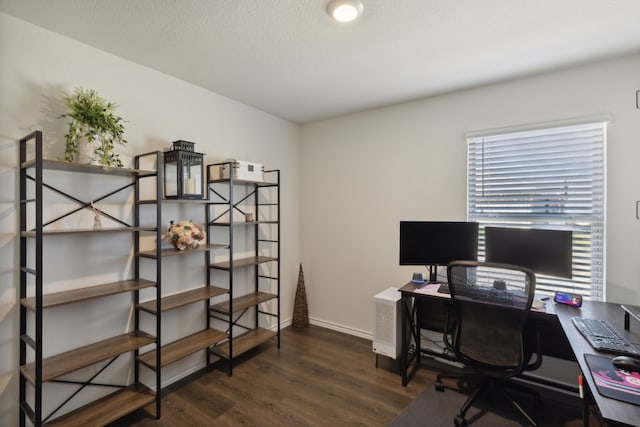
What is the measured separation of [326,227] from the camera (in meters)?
3.81

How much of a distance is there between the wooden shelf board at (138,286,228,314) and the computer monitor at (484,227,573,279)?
7.56ft

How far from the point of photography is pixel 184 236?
7.75 ft

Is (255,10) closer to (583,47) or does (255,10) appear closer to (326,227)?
(583,47)

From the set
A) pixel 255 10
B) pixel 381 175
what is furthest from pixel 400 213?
pixel 255 10

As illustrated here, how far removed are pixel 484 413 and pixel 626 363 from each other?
3.82ft

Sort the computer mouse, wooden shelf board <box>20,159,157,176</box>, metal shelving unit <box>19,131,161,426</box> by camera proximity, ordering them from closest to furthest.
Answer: the computer mouse, metal shelving unit <box>19,131,161,426</box>, wooden shelf board <box>20,159,157,176</box>

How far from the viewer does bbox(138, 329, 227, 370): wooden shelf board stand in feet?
7.50

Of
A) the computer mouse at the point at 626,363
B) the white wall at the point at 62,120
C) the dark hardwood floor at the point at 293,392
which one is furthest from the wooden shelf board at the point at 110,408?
the computer mouse at the point at 626,363

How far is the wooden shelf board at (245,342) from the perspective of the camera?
2.79 metres

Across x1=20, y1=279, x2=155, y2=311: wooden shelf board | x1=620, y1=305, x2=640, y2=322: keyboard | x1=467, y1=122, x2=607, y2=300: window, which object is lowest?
x1=620, y1=305, x2=640, y2=322: keyboard

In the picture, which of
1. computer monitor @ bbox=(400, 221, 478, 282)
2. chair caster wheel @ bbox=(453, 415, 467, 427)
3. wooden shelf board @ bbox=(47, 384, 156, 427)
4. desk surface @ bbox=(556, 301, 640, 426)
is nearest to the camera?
desk surface @ bbox=(556, 301, 640, 426)

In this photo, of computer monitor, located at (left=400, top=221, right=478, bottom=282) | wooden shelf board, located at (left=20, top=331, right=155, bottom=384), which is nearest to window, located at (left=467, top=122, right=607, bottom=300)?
computer monitor, located at (left=400, top=221, right=478, bottom=282)

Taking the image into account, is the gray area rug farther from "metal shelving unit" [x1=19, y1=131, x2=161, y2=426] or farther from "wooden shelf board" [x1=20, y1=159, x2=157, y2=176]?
"wooden shelf board" [x1=20, y1=159, x2=157, y2=176]

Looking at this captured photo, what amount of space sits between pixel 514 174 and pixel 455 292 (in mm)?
1278
